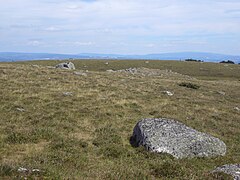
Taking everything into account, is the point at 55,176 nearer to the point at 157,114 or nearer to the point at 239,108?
the point at 157,114

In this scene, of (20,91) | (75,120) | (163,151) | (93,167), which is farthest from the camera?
(20,91)

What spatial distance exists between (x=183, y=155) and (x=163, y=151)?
1.01m

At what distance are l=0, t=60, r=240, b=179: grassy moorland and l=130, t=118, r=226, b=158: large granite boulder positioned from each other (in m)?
0.53

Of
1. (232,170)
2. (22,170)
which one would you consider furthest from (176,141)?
(22,170)

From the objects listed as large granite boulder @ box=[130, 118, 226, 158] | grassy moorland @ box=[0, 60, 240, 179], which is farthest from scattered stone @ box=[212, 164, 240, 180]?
large granite boulder @ box=[130, 118, 226, 158]

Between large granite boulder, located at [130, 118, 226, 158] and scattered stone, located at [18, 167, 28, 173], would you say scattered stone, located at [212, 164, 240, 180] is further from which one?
scattered stone, located at [18, 167, 28, 173]

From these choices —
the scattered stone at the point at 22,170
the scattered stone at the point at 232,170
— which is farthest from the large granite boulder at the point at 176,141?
the scattered stone at the point at 22,170

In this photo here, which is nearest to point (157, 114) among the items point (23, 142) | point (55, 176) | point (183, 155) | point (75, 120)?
point (75, 120)

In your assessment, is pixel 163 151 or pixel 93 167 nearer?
pixel 93 167

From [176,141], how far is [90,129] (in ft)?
18.7

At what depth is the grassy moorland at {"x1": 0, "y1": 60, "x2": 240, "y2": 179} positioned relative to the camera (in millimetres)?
11422

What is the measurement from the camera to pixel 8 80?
105ft

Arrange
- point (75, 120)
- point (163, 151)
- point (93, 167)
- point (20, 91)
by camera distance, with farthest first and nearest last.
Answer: point (20, 91) < point (75, 120) < point (163, 151) < point (93, 167)

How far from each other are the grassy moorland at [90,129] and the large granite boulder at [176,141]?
53 cm
